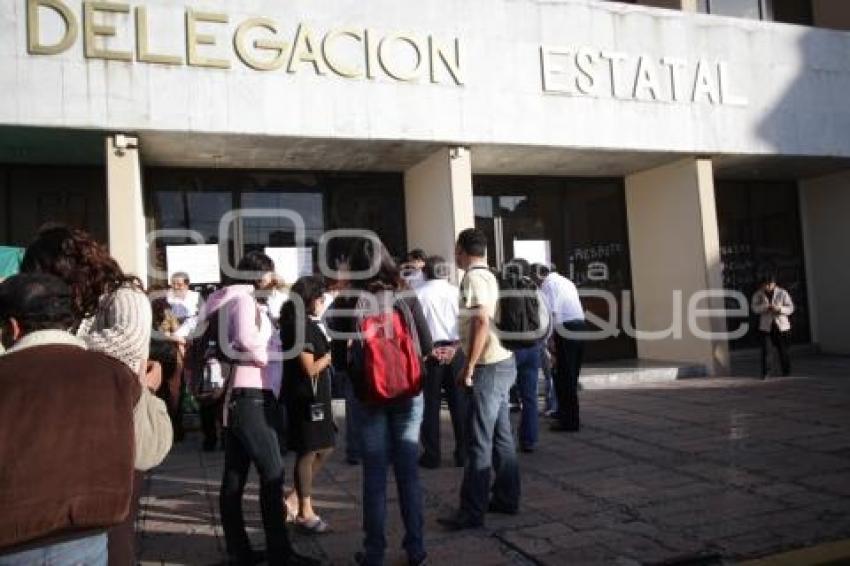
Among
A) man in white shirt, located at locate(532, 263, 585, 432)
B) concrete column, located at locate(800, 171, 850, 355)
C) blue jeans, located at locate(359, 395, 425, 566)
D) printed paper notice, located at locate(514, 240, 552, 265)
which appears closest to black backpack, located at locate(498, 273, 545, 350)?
blue jeans, located at locate(359, 395, 425, 566)

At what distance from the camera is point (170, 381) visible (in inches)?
281

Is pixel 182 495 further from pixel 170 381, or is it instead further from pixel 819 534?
pixel 819 534

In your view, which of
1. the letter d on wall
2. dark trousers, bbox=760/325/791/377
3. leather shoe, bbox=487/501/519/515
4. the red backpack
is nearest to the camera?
the red backpack

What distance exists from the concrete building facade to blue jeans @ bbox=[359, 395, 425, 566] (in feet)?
15.6

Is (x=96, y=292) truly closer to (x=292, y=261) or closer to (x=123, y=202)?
(x=123, y=202)

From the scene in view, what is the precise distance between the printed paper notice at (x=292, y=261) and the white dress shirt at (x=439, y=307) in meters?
3.96

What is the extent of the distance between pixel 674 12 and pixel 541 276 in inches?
211

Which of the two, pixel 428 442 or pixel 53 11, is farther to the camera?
pixel 53 11

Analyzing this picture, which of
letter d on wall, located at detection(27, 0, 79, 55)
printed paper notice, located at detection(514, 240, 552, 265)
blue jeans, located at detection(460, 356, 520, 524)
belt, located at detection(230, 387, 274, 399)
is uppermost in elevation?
letter d on wall, located at detection(27, 0, 79, 55)

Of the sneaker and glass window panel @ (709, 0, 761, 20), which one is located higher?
glass window panel @ (709, 0, 761, 20)

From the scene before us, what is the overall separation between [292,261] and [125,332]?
7103 millimetres

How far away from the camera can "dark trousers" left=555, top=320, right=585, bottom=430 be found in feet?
23.0

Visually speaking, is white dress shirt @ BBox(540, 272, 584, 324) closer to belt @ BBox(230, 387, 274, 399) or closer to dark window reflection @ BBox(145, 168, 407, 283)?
dark window reflection @ BBox(145, 168, 407, 283)

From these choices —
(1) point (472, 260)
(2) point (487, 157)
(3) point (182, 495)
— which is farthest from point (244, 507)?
(2) point (487, 157)
